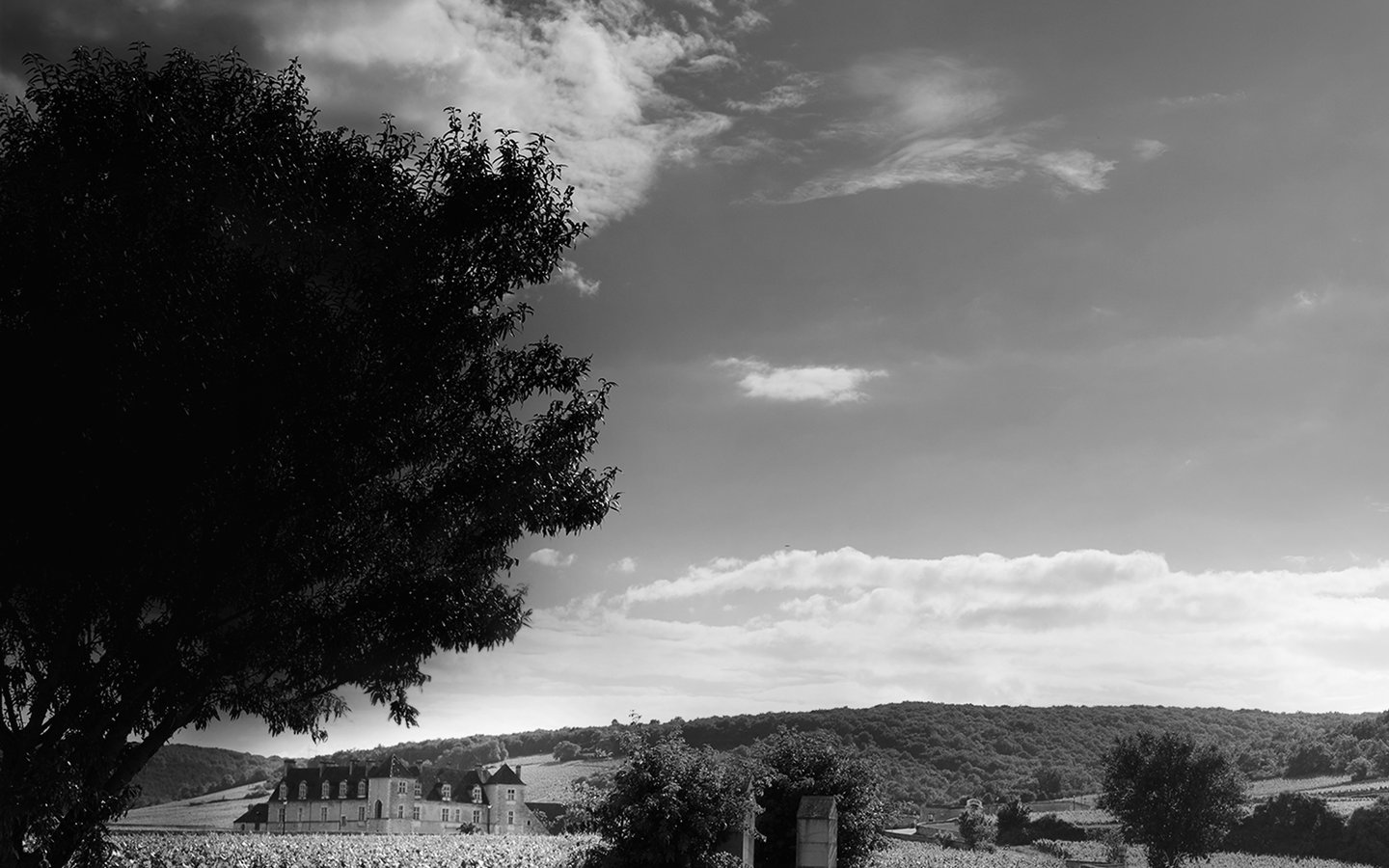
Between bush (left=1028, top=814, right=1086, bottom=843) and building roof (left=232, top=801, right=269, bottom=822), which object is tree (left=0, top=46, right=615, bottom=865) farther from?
bush (left=1028, top=814, right=1086, bottom=843)

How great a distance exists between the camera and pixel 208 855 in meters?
39.9

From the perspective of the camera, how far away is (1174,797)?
237ft

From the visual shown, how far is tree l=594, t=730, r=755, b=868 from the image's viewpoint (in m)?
28.3

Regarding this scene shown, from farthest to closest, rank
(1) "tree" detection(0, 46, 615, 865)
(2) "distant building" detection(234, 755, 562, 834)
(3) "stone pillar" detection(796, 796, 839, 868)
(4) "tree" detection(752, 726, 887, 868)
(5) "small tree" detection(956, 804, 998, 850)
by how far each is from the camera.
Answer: (5) "small tree" detection(956, 804, 998, 850) → (2) "distant building" detection(234, 755, 562, 834) → (4) "tree" detection(752, 726, 887, 868) → (3) "stone pillar" detection(796, 796, 839, 868) → (1) "tree" detection(0, 46, 615, 865)

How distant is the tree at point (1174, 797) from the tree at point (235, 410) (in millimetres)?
66232

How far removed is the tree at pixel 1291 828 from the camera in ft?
254

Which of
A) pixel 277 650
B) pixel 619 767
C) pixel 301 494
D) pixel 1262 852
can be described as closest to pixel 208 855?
pixel 619 767

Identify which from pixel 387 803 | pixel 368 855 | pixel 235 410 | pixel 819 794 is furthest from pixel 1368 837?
pixel 235 410

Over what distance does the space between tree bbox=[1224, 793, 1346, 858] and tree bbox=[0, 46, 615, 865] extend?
→ 79090mm

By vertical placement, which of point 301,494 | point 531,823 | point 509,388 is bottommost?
point 531,823

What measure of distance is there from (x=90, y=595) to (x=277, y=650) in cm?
290

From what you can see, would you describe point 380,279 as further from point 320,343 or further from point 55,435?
point 55,435

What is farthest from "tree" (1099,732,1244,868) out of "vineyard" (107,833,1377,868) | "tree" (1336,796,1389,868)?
"vineyard" (107,833,1377,868)

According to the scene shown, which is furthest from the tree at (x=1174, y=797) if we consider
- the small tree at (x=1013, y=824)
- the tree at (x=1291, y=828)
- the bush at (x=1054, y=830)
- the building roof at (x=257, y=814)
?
the building roof at (x=257, y=814)
